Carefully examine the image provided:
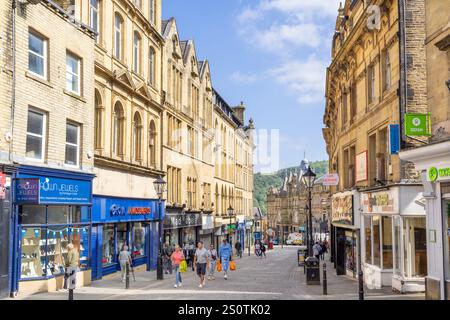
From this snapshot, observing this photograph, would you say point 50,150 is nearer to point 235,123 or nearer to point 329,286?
point 329,286

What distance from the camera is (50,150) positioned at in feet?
65.8

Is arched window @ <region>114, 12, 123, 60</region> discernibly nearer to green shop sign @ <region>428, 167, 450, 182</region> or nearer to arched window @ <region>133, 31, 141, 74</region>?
arched window @ <region>133, 31, 141, 74</region>

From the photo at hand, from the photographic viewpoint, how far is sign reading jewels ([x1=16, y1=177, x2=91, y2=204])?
698 inches

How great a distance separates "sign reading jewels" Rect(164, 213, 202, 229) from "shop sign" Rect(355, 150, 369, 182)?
1405 cm

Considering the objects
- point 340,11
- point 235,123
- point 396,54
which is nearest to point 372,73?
point 396,54

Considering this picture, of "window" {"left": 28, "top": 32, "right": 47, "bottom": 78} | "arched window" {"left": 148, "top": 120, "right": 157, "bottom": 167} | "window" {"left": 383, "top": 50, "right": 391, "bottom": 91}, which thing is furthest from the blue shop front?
"window" {"left": 383, "top": 50, "right": 391, "bottom": 91}

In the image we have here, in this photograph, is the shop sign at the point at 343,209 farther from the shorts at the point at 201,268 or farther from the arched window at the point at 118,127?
the arched window at the point at 118,127

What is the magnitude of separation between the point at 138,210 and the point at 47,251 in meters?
10.2

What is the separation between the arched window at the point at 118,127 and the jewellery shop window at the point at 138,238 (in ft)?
14.3

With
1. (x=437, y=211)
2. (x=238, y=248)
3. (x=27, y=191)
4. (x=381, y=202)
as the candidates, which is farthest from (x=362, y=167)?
(x=238, y=248)

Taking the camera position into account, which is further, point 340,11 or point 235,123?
point 235,123

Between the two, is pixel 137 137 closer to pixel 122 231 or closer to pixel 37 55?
pixel 122 231

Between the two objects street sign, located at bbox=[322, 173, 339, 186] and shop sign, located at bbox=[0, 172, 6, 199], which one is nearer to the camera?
shop sign, located at bbox=[0, 172, 6, 199]

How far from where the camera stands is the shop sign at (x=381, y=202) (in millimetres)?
18922
